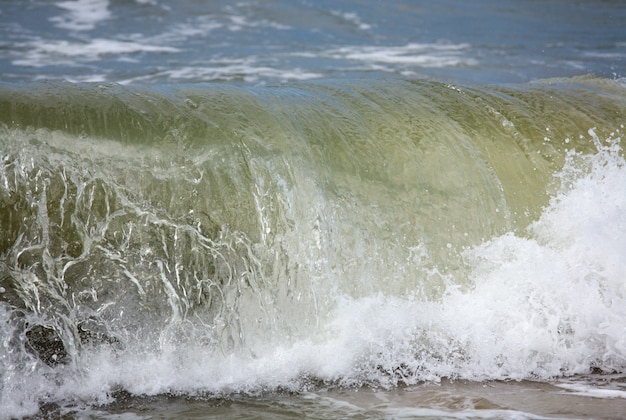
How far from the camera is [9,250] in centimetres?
317

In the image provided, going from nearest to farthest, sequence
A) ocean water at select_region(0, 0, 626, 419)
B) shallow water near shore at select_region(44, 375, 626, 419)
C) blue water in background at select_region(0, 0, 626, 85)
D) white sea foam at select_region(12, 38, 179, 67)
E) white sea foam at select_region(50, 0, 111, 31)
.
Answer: shallow water near shore at select_region(44, 375, 626, 419)
ocean water at select_region(0, 0, 626, 419)
blue water in background at select_region(0, 0, 626, 85)
white sea foam at select_region(12, 38, 179, 67)
white sea foam at select_region(50, 0, 111, 31)

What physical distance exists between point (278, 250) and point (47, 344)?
0.98m

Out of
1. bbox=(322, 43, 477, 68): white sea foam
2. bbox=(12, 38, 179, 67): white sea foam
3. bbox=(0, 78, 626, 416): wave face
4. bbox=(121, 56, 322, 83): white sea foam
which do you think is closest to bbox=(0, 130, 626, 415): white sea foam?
bbox=(0, 78, 626, 416): wave face

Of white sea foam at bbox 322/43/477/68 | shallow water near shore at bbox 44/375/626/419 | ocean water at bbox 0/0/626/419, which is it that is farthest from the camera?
white sea foam at bbox 322/43/477/68

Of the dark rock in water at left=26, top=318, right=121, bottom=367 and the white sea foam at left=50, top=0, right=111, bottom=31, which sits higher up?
the white sea foam at left=50, top=0, right=111, bottom=31

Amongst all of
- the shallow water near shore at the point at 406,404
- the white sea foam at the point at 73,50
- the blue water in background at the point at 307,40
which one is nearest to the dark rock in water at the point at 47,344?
the shallow water near shore at the point at 406,404

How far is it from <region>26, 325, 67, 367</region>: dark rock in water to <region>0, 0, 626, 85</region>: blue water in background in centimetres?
353

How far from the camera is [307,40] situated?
8.43 m

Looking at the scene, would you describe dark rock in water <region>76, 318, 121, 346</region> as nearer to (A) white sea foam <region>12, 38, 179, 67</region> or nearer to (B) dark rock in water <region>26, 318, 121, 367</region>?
(B) dark rock in water <region>26, 318, 121, 367</region>

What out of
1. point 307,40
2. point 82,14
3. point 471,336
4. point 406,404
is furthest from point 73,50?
point 406,404

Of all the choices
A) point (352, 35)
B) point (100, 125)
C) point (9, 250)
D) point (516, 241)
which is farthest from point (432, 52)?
point (9, 250)

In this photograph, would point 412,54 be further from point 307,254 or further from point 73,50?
point 307,254

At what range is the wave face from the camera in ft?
10.5

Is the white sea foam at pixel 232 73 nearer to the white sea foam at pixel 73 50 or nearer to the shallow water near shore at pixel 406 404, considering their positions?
the white sea foam at pixel 73 50
